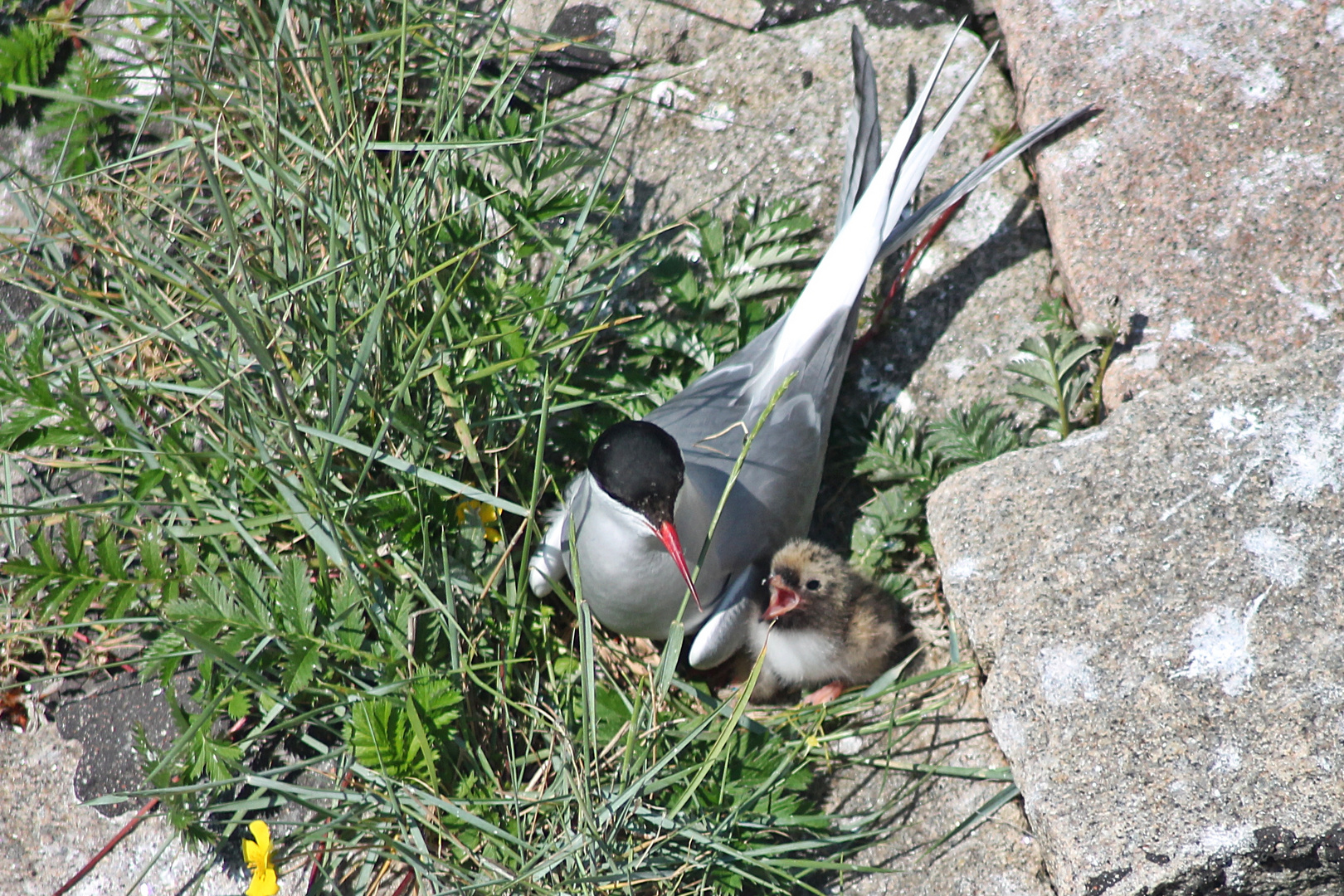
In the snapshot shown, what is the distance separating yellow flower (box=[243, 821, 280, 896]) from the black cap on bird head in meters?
0.92

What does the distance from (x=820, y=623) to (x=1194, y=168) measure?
146 centimetres

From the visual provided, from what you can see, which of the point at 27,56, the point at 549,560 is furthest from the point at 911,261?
the point at 27,56

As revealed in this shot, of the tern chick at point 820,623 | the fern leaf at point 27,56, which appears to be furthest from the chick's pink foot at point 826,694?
the fern leaf at point 27,56

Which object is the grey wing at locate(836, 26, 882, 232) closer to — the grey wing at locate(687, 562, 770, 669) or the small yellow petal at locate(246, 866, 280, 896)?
the grey wing at locate(687, 562, 770, 669)

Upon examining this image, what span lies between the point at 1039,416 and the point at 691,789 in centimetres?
130

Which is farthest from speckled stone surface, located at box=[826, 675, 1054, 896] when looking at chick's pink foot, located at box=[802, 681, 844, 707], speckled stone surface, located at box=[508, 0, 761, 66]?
speckled stone surface, located at box=[508, 0, 761, 66]

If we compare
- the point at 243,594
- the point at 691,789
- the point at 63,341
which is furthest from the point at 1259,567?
the point at 63,341

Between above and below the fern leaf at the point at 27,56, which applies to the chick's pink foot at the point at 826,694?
below

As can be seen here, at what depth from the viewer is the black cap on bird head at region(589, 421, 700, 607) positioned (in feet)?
6.37

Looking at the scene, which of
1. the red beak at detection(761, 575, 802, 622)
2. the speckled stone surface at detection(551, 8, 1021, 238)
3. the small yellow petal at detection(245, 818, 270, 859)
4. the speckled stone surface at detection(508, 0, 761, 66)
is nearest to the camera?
the small yellow petal at detection(245, 818, 270, 859)

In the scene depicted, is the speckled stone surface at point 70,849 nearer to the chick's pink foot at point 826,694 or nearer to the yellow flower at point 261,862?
the yellow flower at point 261,862

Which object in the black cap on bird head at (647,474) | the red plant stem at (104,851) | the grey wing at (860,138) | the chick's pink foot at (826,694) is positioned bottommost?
the chick's pink foot at (826,694)

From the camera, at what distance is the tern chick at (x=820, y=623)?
7.43ft

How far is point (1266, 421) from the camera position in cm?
A: 199
